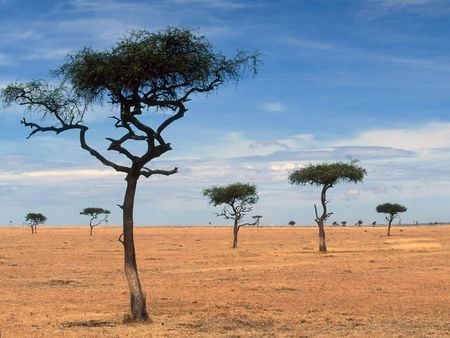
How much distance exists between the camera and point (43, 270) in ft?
115

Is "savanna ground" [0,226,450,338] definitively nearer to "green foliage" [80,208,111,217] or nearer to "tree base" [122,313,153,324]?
"tree base" [122,313,153,324]

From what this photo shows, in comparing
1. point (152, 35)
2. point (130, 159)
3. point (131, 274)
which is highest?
point (152, 35)

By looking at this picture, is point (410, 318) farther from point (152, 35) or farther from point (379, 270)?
point (379, 270)

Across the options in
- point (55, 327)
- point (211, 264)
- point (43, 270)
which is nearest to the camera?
point (55, 327)

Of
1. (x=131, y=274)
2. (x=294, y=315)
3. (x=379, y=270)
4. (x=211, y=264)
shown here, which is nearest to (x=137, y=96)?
(x=131, y=274)

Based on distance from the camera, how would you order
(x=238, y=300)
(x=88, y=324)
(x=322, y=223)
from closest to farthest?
(x=88, y=324) → (x=238, y=300) → (x=322, y=223)

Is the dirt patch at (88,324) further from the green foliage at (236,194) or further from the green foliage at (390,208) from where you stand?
the green foliage at (390,208)

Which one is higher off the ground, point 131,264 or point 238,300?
point 131,264

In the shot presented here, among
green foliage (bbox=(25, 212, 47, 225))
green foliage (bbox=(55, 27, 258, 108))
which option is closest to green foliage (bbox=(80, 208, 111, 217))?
green foliage (bbox=(25, 212, 47, 225))

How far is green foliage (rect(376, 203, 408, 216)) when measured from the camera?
105 m

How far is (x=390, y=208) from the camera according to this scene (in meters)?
105

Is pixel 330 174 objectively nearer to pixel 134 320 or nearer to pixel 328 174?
pixel 328 174

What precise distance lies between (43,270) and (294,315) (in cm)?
2076

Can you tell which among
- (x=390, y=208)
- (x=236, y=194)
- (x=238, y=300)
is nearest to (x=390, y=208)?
(x=390, y=208)
